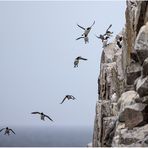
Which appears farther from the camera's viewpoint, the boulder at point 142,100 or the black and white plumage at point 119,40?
the black and white plumage at point 119,40

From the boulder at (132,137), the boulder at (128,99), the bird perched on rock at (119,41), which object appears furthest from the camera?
the bird perched on rock at (119,41)

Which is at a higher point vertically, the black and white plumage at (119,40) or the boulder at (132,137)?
the black and white plumage at (119,40)

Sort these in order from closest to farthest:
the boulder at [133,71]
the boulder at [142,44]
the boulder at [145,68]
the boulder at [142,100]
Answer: the boulder at [142,100] → the boulder at [145,68] → the boulder at [142,44] → the boulder at [133,71]

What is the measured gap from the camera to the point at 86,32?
39875 millimetres

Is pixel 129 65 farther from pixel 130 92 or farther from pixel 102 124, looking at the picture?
pixel 102 124

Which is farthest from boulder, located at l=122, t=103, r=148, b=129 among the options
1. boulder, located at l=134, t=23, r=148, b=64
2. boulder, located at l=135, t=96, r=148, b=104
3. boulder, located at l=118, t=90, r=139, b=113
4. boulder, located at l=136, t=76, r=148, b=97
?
boulder, located at l=134, t=23, r=148, b=64

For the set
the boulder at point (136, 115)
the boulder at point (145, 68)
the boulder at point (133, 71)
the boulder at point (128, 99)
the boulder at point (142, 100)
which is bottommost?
the boulder at point (136, 115)

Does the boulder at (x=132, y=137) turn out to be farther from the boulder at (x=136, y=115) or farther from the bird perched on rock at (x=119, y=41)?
the bird perched on rock at (x=119, y=41)

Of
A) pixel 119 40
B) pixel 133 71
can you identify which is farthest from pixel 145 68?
pixel 119 40

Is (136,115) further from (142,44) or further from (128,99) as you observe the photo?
(142,44)

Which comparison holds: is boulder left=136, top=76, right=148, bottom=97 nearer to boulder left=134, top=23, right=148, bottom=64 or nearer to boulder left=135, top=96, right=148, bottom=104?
boulder left=135, top=96, right=148, bottom=104

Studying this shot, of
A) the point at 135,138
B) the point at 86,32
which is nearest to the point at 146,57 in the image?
the point at 135,138

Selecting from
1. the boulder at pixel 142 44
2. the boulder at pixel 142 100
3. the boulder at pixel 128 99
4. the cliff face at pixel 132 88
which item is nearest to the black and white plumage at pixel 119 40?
the cliff face at pixel 132 88

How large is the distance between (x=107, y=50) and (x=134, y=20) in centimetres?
1516
